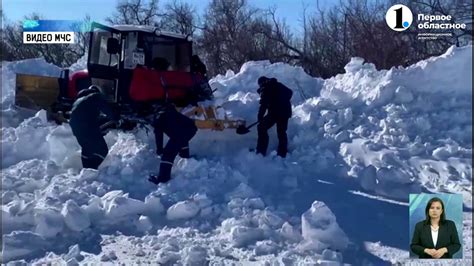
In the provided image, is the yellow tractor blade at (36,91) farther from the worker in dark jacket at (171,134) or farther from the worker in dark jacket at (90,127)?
the worker in dark jacket at (171,134)

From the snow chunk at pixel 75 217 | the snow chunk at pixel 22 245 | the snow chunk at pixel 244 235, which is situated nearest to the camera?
the snow chunk at pixel 22 245

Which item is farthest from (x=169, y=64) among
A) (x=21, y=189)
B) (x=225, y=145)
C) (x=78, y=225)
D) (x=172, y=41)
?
(x=78, y=225)

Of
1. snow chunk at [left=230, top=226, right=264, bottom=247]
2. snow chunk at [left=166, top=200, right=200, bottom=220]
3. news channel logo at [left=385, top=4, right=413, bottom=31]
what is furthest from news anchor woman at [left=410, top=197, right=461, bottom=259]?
news channel logo at [left=385, top=4, right=413, bottom=31]

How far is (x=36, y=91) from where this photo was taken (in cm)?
1146

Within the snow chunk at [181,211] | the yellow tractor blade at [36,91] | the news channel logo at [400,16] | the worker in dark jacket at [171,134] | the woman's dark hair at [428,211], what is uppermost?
the news channel logo at [400,16]

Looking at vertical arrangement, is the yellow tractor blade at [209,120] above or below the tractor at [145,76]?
below

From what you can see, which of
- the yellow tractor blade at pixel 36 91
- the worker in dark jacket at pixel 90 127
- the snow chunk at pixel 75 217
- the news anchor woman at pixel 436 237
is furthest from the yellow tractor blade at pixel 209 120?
the news anchor woman at pixel 436 237

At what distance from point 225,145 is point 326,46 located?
7.30 meters

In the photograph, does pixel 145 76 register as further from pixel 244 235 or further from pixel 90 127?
pixel 244 235

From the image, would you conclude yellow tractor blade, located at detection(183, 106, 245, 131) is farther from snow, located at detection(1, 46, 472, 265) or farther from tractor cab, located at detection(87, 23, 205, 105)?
tractor cab, located at detection(87, 23, 205, 105)

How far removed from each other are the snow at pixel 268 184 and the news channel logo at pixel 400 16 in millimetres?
1763

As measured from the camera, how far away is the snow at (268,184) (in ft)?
17.3

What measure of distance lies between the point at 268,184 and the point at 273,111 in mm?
1387

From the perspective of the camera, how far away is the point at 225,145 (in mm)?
8703
